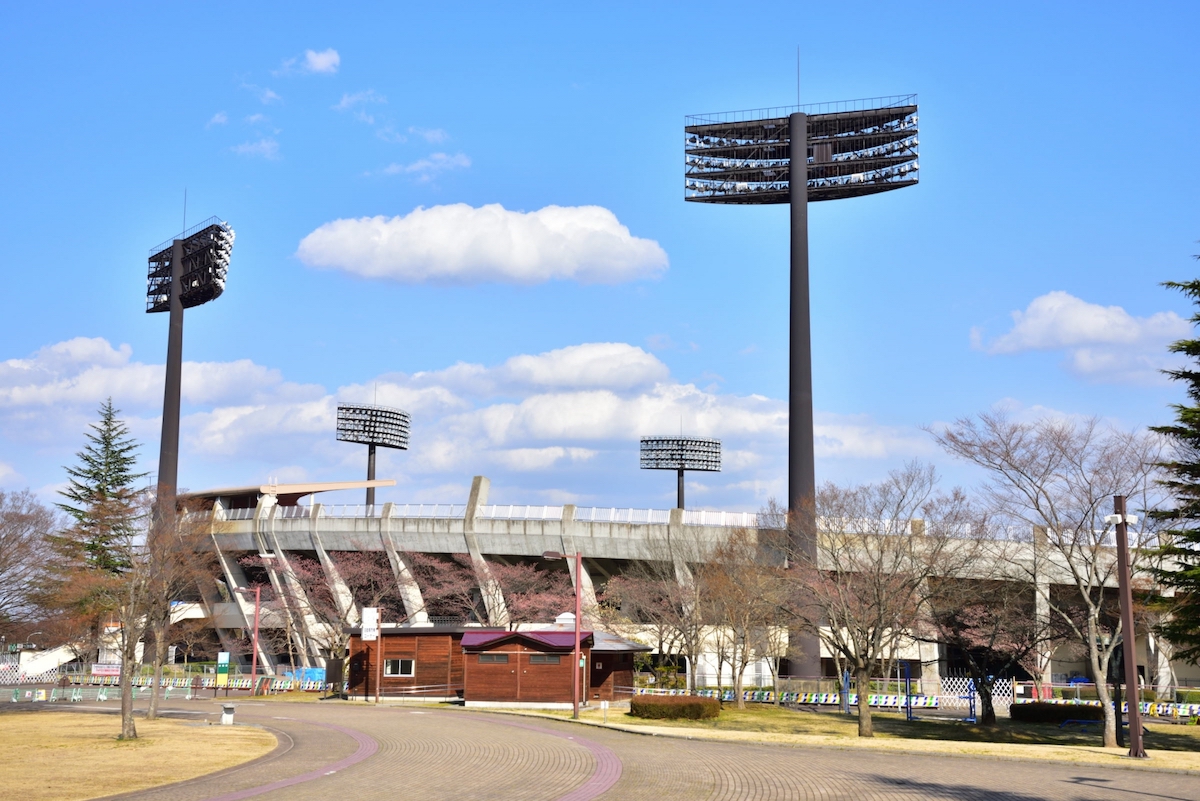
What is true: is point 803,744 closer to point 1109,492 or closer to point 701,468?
point 1109,492

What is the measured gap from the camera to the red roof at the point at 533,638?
4500 cm

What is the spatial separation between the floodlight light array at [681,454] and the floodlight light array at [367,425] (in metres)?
35.3

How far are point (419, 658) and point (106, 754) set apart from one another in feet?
90.4

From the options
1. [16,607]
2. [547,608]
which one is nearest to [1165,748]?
[547,608]

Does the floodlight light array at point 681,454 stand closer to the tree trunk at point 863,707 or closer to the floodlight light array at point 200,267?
the floodlight light array at point 200,267

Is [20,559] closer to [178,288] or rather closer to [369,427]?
[178,288]

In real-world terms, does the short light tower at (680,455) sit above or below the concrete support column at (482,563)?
above

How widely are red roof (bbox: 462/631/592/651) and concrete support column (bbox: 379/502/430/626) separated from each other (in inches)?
951

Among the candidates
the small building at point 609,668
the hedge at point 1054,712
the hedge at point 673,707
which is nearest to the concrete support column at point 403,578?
the small building at point 609,668

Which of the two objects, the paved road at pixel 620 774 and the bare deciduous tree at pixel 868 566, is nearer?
the paved road at pixel 620 774

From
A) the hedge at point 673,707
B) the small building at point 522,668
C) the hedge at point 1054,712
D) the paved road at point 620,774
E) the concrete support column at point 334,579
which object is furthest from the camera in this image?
the concrete support column at point 334,579

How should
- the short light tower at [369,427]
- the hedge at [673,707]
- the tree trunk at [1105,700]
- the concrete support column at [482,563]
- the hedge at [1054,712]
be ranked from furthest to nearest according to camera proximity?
the short light tower at [369,427] < the concrete support column at [482,563] < the hedge at [1054,712] < the hedge at [673,707] < the tree trunk at [1105,700]

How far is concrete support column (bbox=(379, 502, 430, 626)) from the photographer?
70.4 metres

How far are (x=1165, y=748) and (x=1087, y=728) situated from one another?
1055 cm
